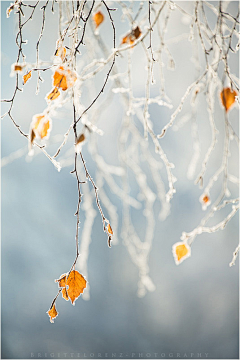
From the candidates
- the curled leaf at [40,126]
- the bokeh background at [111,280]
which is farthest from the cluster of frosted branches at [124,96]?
the bokeh background at [111,280]

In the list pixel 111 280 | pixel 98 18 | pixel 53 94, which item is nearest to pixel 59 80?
pixel 53 94

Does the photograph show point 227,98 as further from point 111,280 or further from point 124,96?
point 111,280

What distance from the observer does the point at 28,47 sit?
5.04 feet

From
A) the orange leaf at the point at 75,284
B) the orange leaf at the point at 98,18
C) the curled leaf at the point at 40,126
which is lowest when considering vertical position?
the orange leaf at the point at 75,284

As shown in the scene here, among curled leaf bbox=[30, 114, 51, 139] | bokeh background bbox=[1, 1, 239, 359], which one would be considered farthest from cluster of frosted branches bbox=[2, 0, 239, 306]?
bokeh background bbox=[1, 1, 239, 359]

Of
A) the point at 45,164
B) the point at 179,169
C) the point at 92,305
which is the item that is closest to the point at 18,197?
the point at 45,164

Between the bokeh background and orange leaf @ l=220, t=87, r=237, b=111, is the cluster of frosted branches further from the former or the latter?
the bokeh background

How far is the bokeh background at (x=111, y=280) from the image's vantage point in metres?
2.38

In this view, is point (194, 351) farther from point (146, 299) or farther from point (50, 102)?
point (50, 102)

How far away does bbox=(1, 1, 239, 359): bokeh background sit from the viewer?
7.80 ft

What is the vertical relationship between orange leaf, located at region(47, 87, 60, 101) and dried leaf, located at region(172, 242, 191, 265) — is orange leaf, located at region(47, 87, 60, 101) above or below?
above

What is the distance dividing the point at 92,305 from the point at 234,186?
182 cm

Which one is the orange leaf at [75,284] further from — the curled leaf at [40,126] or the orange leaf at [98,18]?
the orange leaf at [98,18]

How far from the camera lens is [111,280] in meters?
2.58
